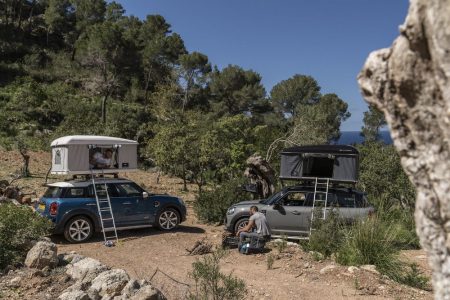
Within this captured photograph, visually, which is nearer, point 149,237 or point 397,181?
point 149,237

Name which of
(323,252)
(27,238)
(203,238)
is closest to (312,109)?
(203,238)

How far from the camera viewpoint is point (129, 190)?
13.5m

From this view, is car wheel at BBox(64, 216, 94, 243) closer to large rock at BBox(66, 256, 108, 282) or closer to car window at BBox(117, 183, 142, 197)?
car window at BBox(117, 183, 142, 197)

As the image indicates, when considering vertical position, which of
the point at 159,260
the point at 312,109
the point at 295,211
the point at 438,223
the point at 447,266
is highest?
the point at 312,109

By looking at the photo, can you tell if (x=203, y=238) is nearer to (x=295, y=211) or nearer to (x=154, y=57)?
(x=295, y=211)

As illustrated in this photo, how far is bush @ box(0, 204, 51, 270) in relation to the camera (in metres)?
9.17

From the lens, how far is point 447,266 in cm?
198

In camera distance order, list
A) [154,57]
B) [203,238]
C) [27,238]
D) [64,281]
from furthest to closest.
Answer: [154,57] → [203,238] → [27,238] → [64,281]

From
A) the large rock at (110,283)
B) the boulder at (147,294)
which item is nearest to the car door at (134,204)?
the large rock at (110,283)

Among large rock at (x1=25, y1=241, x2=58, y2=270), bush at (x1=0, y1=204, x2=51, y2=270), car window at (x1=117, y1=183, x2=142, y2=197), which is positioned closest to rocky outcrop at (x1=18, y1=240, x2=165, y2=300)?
large rock at (x1=25, y1=241, x2=58, y2=270)

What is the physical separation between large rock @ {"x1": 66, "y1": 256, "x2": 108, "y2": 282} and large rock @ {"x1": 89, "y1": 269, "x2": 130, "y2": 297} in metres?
0.40

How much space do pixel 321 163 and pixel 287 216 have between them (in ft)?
7.65

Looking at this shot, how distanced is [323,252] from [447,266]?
8.60 m

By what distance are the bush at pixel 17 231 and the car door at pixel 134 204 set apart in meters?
3.12
